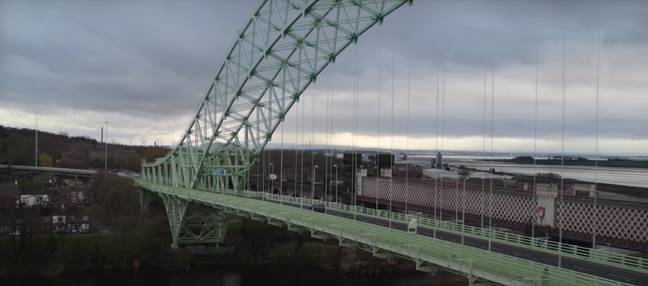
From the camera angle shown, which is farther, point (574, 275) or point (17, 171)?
point (17, 171)

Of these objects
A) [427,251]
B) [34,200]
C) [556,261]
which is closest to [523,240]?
[556,261]

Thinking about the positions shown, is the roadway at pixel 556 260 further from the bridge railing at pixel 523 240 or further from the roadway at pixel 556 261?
the bridge railing at pixel 523 240

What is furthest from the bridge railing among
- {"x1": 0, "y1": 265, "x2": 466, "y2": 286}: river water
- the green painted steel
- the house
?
the house

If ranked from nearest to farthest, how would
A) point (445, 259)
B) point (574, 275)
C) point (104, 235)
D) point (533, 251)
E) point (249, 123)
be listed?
point (574, 275), point (445, 259), point (533, 251), point (249, 123), point (104, 235)

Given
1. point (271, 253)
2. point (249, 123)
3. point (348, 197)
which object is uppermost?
point (249, 123)

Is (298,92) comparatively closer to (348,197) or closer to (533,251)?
(348,197)

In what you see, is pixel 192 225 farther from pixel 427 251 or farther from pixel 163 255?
pixel 427 251

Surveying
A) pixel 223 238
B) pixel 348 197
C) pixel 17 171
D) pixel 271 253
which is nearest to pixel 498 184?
pixel 348 197
